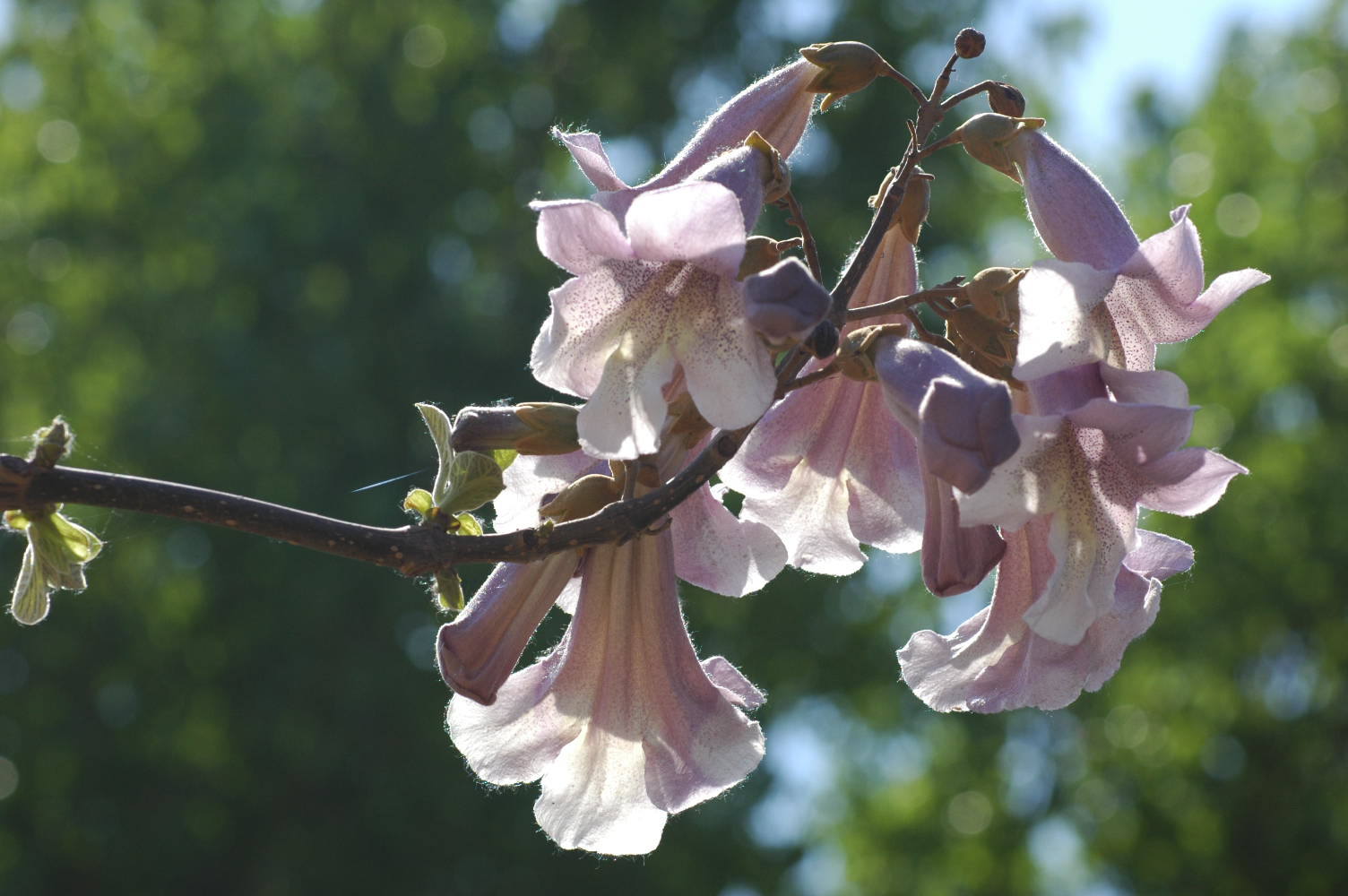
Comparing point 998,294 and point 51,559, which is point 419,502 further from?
point 998,294

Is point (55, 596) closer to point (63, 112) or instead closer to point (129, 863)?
point (129, 863)

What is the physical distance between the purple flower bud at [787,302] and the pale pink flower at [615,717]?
415mm

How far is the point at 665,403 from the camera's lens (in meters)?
1.10

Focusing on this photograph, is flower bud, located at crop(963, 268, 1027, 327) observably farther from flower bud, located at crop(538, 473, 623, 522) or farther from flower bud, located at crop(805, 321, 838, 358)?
flower bud, located at crop(538, 473, 623, 522)

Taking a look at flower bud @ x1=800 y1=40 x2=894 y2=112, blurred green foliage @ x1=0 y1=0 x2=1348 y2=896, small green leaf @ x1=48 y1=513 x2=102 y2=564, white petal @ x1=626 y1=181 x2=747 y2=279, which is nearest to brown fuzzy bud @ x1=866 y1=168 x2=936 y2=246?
flower bud @ x1=800 y1=40 x2=894 y2=112

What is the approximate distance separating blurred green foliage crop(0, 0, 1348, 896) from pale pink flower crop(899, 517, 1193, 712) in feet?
18.9

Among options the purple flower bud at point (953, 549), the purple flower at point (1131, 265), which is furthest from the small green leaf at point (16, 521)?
the purple flower at point (1131, 265)

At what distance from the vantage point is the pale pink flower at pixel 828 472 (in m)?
1.43

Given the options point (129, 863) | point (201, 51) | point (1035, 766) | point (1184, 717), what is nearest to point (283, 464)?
point (129, 863)

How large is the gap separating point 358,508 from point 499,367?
1.71 metres

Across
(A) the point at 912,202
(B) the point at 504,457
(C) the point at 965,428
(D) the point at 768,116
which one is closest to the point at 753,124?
(D) the point at 768,116

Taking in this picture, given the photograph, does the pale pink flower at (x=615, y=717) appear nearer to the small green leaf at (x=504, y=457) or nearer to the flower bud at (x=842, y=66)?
the small green leaf at (x=504, y=457)

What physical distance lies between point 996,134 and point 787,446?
386 millimetres

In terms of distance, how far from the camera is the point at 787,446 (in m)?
1.45
